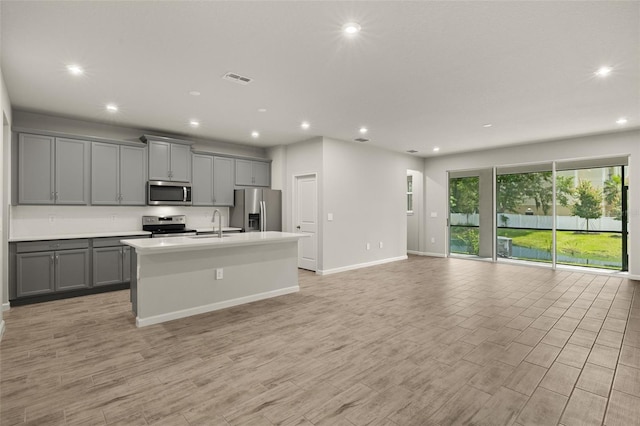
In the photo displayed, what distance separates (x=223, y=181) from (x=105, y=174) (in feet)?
6.74

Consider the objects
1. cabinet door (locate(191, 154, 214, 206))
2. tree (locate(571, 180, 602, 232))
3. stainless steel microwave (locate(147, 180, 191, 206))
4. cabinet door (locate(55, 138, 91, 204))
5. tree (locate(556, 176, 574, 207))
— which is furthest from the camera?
tree (locate(556, 176, 574, 207))

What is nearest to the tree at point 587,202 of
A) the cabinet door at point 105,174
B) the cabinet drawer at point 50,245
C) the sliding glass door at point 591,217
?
the sliding glass door at point 591,217

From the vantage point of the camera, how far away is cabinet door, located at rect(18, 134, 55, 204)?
4.63 m

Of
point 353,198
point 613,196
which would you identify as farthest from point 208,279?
point 613,196

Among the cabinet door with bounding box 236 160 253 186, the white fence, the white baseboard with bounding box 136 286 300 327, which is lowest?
the white baseboard with bounding box 136 286 300 327

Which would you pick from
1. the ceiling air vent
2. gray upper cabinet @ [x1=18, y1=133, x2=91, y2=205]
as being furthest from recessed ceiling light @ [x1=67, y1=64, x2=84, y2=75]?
gray upper cabinet @ [x1=18, y1=133, x2=91, y2=205]

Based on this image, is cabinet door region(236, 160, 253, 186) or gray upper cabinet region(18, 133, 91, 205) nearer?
gray upper cabinet region(18, 133, 91, 205)

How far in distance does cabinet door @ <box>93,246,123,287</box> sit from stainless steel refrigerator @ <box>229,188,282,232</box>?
2253 mm

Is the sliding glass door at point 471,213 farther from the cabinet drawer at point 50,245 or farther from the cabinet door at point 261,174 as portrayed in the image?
the cabinet drawer at point 50,245

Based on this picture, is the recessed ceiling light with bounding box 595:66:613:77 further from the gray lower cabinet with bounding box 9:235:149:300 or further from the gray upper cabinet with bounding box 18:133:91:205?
the gray upper cabinet with bounding box 18:133:91:205

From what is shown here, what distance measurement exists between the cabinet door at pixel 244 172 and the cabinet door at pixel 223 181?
0.16 m

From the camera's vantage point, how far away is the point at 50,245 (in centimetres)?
458

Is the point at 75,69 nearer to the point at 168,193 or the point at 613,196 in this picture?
the point at 168,193

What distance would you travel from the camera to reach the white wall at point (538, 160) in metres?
5.86
